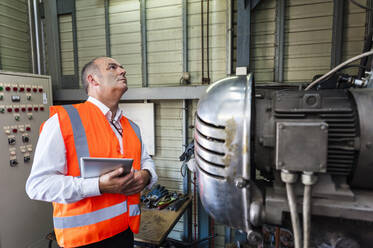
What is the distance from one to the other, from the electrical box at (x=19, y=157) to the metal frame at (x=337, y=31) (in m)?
3.14

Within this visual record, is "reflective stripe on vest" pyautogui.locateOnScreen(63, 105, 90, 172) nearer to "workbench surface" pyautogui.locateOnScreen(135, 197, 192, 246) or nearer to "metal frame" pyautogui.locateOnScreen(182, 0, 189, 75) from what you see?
"workbench surface" pyautogui.locateOnScreen(135, 197, 192, 246)

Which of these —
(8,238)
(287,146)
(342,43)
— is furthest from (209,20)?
(8,238)

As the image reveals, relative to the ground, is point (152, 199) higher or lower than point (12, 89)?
lower

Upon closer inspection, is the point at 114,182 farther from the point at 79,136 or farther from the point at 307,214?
the point at 307,214

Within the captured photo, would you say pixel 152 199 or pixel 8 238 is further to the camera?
pixel 152 199

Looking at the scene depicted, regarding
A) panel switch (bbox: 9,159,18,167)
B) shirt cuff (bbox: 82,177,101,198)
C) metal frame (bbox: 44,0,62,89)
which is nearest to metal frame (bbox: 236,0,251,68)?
shirt cuff (bbox: 82,177,101,198)

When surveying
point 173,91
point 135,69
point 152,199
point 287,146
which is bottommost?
point 152,199

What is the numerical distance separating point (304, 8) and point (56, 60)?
3.04m

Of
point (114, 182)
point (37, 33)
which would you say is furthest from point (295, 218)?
point (37, 33)

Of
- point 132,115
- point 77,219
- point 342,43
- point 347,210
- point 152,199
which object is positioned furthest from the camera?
point 132,115

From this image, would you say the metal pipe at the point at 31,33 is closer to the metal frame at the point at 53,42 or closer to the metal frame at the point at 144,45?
the metal frame at the point at 53,42

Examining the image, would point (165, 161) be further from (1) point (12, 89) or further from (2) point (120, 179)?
(1) point (12, 89)

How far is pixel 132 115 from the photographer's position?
2611 millimetres

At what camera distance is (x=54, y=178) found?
106 cm
